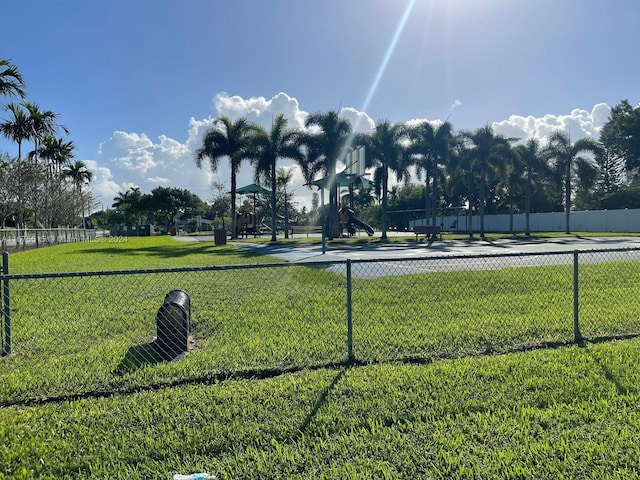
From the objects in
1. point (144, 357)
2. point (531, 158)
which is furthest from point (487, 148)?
point (144, 357)

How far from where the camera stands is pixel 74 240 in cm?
3859

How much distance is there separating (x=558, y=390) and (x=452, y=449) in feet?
4.44

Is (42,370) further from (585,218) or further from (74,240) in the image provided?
(585,218)

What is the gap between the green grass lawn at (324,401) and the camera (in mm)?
2521

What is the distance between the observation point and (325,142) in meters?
29.5

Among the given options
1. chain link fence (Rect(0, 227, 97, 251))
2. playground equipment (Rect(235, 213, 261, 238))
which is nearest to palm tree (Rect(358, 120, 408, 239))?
playground equipment (Rect(235, 213, 261, 238))

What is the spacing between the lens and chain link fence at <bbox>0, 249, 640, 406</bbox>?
4141mm

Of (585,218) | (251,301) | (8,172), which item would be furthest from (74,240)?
(585,218)

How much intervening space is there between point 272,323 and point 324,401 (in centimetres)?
253

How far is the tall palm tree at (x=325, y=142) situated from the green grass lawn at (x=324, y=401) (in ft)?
80.1

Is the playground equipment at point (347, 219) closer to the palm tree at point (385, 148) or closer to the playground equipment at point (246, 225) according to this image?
the palm tree at point (385, 148)

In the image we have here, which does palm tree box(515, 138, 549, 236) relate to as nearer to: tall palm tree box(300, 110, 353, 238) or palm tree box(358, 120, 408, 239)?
palm tree box(358, 120, 408, 239)

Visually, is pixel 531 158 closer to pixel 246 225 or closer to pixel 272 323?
pixel 246 225

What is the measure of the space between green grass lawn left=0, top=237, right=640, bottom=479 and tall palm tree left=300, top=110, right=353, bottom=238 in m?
24.4
